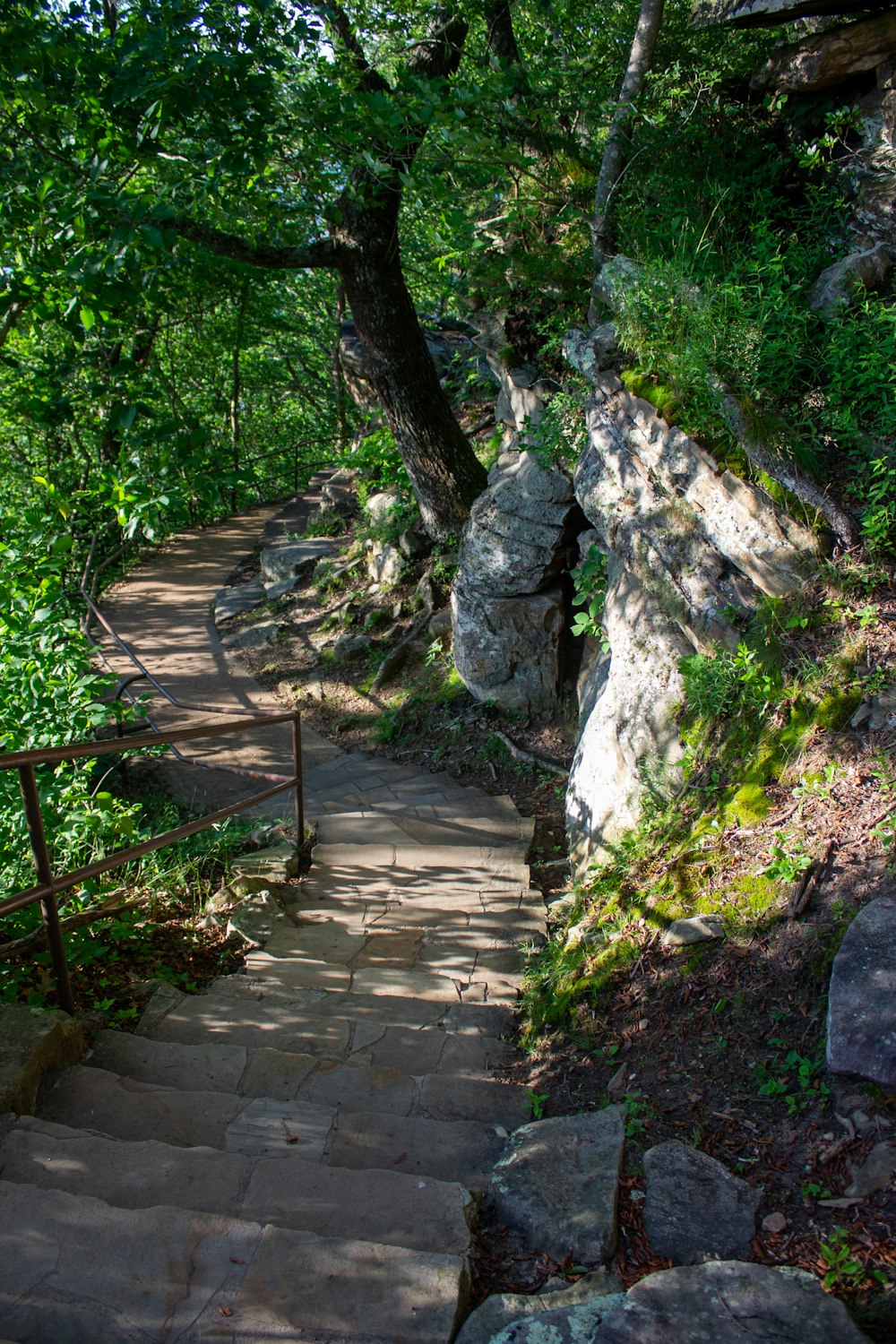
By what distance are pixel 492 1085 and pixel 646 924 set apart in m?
0.85

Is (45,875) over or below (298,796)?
over

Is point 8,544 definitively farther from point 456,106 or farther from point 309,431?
point 309,431

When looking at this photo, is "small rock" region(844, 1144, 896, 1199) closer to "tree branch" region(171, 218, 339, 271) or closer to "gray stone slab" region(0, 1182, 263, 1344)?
"gray stone slab" region(0, 1182, 263, 1344)

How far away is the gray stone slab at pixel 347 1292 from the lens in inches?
66.3

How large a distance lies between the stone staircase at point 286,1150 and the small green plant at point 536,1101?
0.10 ft

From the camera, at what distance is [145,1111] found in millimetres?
2516

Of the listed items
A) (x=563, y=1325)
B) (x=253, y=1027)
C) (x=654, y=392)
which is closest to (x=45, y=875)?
(x=253, y=1027)

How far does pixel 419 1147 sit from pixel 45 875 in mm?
1548

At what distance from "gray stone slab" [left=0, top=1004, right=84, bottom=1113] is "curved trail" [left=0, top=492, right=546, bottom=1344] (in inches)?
2.6

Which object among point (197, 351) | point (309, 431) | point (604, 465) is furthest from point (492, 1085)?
point (309, 431)

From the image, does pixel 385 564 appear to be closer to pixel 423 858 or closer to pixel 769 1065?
pixel 423 858

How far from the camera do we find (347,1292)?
1.74 m

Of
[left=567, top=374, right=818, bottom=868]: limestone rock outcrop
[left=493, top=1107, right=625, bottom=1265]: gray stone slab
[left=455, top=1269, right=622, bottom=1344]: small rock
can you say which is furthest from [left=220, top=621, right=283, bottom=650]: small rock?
[left=455, top=1269, right=622, bottom=1344]: small rock

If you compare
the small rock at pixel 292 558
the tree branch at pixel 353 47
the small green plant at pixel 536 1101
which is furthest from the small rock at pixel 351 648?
the small green plant at pixel 536 1101
